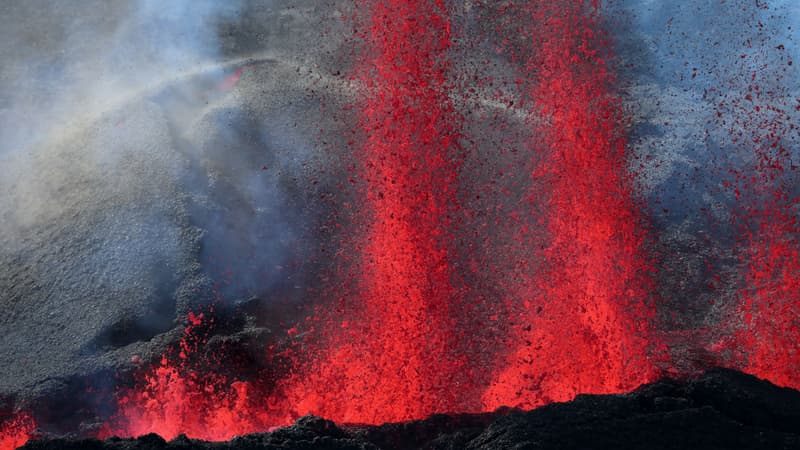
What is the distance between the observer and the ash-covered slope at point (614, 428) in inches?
213

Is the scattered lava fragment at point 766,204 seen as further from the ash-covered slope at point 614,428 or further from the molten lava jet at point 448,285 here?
the ash-covered slope at point 614,428

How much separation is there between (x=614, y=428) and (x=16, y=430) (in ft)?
17.2

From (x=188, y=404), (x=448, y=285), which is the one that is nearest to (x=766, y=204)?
(x=448, y=285)

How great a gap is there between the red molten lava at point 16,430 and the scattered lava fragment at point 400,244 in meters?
2.41

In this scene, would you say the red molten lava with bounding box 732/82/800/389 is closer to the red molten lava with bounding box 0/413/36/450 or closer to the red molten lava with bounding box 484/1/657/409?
the red molten lava with bounding box 484/1/657/409

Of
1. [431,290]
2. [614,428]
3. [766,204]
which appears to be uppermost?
[766,204]

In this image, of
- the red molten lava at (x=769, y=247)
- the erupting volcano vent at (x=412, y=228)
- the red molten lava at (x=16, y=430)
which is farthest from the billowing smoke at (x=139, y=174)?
the red molten lava at (x=769, y=247)

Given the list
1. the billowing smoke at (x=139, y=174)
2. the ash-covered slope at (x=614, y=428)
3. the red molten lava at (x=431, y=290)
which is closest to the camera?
the ash-covered slope at (x=614, y=428)

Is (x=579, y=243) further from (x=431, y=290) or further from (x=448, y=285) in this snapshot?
(x=431, y=290)

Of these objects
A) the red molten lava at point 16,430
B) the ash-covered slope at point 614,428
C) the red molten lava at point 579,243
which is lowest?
the ash-covered slope at point 614,428

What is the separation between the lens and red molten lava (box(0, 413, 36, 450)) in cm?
659

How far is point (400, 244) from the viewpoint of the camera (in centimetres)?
823

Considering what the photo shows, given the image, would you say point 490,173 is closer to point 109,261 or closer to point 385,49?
point 385,49

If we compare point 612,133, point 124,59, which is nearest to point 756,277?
point 612,133
